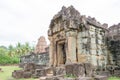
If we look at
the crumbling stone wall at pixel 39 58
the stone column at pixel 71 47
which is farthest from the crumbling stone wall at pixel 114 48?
the crumbling stone wall at pixel 39 58

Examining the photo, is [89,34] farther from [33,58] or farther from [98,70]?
[33,58]

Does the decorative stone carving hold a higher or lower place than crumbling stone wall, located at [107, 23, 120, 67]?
higher

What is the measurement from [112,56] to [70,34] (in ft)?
11.5

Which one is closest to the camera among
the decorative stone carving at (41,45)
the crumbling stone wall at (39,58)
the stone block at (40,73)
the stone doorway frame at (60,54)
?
the stone block at (40,73)

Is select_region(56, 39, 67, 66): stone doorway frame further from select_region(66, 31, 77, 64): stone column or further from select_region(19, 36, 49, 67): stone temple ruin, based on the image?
select_region(19, 36, 49, 67): stone temple ruin

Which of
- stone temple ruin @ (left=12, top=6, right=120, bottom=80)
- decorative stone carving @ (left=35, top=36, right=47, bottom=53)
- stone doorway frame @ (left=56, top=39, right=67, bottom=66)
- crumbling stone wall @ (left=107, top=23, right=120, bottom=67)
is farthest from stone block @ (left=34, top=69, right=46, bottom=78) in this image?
decorative stone carving @ (left=35, top=36, right=47, bottom=53)

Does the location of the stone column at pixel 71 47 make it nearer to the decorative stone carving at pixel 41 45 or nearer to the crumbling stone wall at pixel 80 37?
the crumbling stone wall at pixel 80 37

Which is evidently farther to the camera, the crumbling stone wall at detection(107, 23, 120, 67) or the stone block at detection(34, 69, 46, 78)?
the crumbling stone wall at detection(107, 23, 120, 67)

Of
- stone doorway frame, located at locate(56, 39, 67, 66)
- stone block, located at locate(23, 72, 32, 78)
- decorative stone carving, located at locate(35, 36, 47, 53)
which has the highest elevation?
decorative stone carving, located at locate(35, 36, 47, 53)

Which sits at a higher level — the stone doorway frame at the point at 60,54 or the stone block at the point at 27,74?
the stone doorway frame at the point at 60,54

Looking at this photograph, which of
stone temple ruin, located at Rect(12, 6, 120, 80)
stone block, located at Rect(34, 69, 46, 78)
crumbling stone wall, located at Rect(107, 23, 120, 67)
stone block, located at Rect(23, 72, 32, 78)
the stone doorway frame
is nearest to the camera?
stone temple ruin, located at Rect(12, 6, 120, 80)

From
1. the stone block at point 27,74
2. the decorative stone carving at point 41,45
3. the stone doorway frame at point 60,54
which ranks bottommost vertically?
the stone block at point 27,74

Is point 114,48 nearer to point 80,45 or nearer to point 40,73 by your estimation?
point 80,45

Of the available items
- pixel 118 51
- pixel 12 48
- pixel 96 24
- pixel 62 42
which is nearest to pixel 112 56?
pixel 118 51
